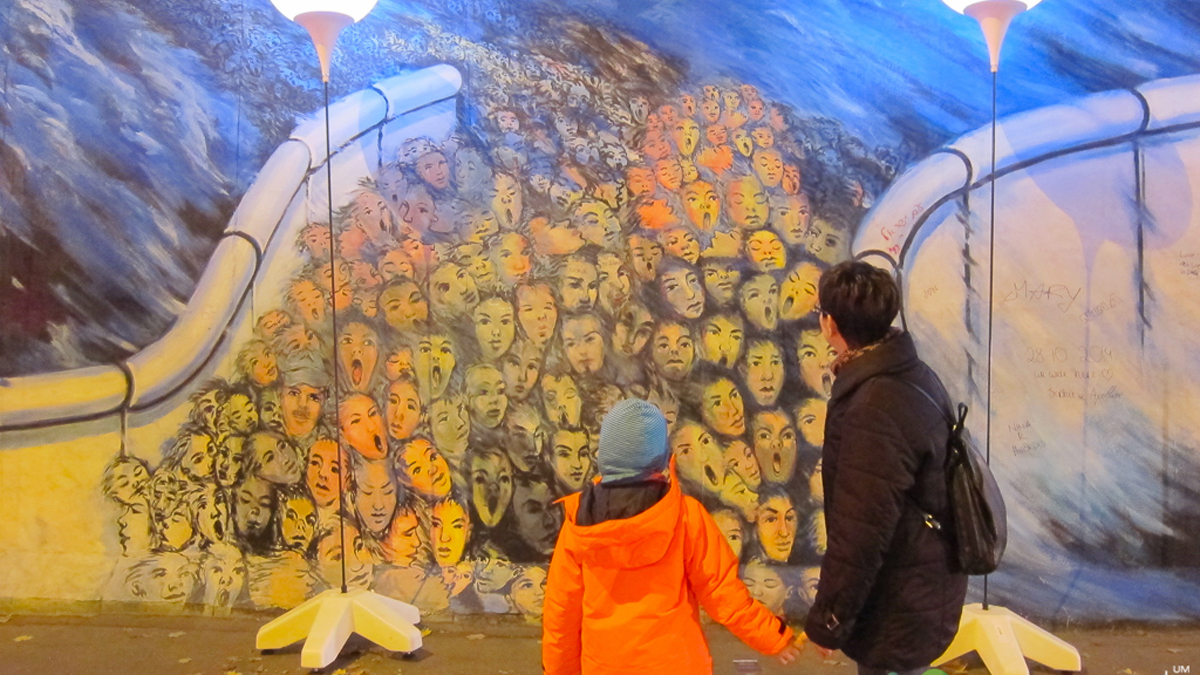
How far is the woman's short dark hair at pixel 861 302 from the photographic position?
5.07ft

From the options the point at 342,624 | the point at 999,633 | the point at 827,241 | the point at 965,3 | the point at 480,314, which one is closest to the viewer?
the point at 965,3

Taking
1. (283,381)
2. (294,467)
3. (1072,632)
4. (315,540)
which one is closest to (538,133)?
(283,381)

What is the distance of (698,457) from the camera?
3.03 m

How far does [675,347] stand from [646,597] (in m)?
1.38

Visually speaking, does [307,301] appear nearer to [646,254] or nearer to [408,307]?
[408,307]

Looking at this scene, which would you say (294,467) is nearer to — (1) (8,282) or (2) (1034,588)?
(1) (8,282)

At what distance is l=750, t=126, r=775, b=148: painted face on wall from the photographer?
2984 millimetres

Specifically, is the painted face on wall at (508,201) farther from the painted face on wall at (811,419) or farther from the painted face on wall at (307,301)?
the painted face on wall at (811,419)

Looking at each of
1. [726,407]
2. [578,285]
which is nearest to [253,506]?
[578,285]

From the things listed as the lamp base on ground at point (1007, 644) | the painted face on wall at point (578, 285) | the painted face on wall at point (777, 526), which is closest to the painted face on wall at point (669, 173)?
the painted face on wall at point (578, 285)

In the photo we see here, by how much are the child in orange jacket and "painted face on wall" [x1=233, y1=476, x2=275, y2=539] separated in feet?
5.91

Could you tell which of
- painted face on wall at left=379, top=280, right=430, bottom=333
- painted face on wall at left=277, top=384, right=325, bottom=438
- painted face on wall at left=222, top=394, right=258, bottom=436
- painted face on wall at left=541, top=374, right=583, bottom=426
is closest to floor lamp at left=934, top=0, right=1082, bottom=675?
painted face on wall at left=541, top=374, right=583, bottom=426

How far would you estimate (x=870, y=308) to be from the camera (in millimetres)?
1544

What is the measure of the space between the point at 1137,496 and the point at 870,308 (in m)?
2.04
